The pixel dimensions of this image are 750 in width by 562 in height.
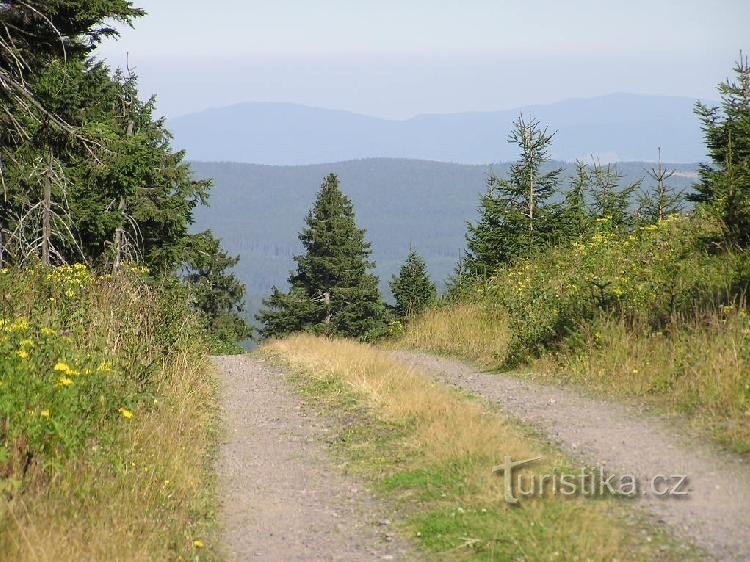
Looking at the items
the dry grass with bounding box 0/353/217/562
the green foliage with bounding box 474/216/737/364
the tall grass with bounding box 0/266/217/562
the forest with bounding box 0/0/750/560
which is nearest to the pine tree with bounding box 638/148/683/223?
the forest with bounding box 0/0/750/560

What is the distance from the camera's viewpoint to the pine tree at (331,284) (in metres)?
60.9

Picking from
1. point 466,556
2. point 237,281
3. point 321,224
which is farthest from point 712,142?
point 237,281

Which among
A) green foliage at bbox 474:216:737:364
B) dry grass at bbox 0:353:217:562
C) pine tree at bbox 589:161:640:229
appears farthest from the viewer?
pine tree at bbox 589:161:640:229

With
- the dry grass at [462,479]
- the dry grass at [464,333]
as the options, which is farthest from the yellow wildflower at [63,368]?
the dry grass at [464,333]

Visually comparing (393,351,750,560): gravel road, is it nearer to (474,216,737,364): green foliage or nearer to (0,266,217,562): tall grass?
(474,216,737,364): green foliage

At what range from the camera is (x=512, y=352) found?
14.0 m

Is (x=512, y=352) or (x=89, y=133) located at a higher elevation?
(x=89, y=133)

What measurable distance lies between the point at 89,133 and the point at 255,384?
4708 millimetres

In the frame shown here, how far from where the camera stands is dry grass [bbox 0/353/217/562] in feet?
16.3

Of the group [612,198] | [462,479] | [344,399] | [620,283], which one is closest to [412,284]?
[612,198]

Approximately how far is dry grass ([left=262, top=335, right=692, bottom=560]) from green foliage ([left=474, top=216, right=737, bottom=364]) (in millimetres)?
2633

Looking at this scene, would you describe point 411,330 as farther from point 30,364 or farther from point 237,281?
point 237,281

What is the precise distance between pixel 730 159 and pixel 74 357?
365 inches

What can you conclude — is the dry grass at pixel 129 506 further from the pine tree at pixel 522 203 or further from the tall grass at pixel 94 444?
the pine tree at pixel 522 203
